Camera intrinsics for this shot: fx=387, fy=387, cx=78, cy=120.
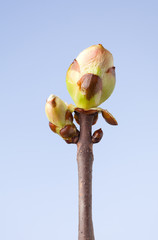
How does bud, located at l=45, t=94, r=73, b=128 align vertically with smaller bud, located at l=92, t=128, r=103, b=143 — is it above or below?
above

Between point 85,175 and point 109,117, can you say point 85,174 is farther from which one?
point 109,117

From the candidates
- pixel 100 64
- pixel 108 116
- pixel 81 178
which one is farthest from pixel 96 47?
pixel 81 178

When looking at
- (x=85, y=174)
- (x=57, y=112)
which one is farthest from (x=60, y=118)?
(x=85, y=174)

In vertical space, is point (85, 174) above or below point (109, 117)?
below

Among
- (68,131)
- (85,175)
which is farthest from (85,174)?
(68,131)
